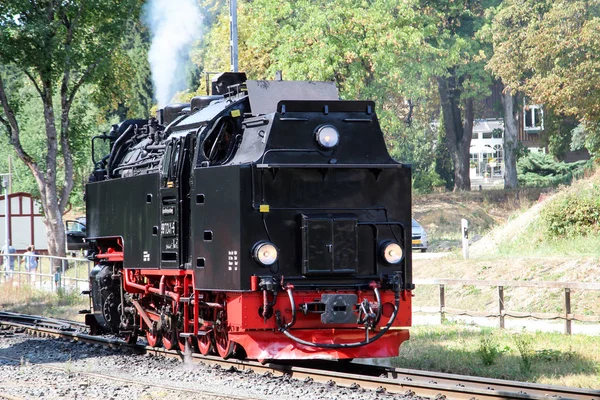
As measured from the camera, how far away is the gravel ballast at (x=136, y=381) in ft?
33.9

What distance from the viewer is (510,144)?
48719 mm

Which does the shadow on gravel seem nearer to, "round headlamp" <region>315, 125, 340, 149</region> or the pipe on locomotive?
the pipe on locomotive

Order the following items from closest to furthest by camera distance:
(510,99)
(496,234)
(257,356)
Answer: (257,356) → (496,234) → (510,99)

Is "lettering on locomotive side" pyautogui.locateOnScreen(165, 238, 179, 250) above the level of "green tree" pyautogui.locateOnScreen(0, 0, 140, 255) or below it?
below

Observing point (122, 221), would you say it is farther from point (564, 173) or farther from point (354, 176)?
point (564, 173)

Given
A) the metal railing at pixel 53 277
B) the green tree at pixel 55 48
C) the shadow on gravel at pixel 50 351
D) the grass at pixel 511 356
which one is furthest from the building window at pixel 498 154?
the shadow on gravel at pixel 50 351

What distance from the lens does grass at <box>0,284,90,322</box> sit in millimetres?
23147

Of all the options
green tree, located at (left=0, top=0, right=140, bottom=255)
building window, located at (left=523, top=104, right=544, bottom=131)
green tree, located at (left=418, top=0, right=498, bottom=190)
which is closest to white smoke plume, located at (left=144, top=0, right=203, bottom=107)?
green tree, located at (left=0, top=0, right=140, bottom=255)

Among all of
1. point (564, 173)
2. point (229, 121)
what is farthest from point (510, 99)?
point (229, 121)

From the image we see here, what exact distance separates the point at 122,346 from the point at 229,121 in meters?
4.99

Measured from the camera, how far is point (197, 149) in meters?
12.1

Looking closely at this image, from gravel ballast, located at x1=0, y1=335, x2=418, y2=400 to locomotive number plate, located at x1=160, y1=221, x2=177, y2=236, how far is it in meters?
1.77

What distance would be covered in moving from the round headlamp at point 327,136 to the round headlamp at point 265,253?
4.51ft

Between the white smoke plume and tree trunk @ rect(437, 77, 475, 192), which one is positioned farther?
tree trunk @ rect(437, 77, 475, 192)
